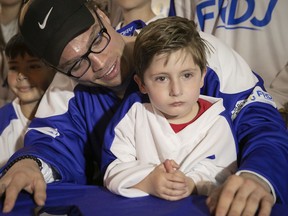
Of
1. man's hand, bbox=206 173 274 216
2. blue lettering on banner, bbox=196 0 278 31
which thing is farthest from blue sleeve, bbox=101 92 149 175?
blue lettering on banner, bbox=196 0 278 31

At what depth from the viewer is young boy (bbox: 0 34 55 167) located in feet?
5.11

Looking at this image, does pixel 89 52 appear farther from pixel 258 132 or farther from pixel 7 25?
pixel 7 25

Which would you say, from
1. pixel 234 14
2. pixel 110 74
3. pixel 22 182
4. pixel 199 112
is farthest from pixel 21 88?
pixel 234 14

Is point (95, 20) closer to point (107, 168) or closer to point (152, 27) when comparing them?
point (152, 27)

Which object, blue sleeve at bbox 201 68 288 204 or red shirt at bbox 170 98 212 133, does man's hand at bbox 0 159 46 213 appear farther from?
blue sleeve at bbox 201 68 288 204

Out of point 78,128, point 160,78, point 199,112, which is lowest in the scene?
point 78,128

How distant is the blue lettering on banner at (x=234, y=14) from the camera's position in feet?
5.56

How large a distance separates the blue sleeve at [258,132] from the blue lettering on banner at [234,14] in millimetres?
623

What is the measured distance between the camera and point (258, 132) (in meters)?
0.98

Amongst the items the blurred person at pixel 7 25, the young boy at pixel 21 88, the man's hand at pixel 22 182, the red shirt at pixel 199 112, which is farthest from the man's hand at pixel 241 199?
the blurred person at pixel 7 25

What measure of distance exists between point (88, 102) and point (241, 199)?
608mm

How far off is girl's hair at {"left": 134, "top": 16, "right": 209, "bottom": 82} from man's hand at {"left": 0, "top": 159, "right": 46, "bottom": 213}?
351 millimetres

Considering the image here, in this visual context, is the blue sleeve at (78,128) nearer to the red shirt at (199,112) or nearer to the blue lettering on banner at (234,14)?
the red shirt at (199,112)

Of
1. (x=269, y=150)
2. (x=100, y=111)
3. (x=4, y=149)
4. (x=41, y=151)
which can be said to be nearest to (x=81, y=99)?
(x=100, y=111)
